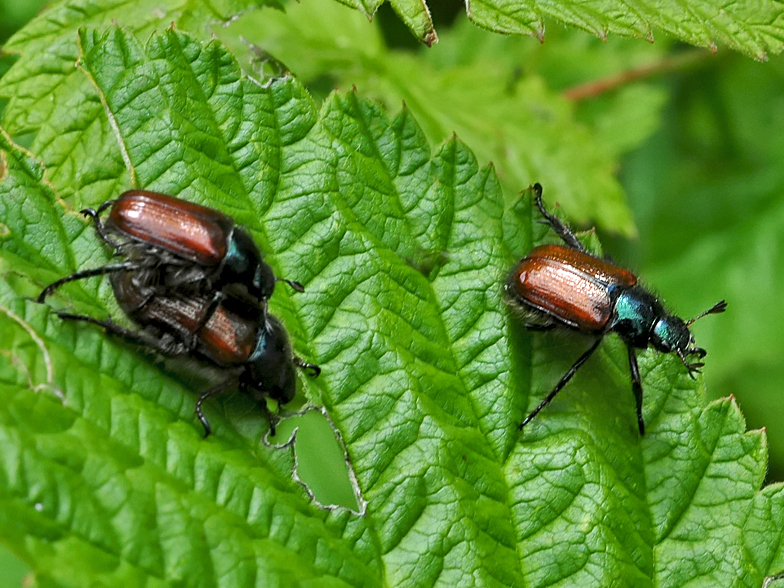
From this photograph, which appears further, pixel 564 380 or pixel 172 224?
pixel 564 380

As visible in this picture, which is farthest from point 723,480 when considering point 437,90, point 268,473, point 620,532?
point 437,90

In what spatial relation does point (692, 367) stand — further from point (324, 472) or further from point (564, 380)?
point (324, 472)

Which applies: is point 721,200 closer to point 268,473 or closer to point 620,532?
point 620,532

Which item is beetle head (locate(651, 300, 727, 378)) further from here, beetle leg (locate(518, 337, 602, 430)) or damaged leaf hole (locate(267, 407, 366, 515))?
damaged leaf hole (locate(267, 407, 366, 515))

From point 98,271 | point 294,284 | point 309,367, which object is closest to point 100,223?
point 98,271

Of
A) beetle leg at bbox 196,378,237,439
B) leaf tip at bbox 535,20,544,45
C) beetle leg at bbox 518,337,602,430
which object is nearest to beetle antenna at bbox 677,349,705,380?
beetle leg at bbox 518,337,602,430
